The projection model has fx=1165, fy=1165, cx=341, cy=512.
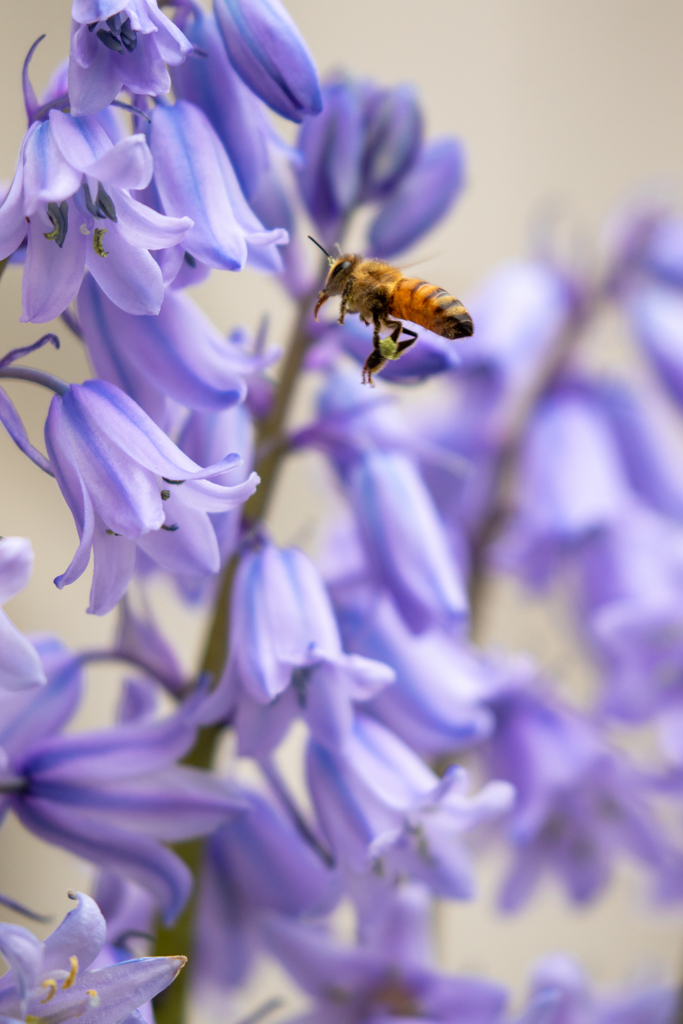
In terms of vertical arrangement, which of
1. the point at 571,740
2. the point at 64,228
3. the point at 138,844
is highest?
the point at 64,228

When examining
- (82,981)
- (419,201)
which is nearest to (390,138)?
(419,201)

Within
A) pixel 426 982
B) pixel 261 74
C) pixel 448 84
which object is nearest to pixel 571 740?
pixel 426 982

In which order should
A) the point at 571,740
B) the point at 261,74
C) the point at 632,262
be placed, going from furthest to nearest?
the point at 632,262, the point at 571,740, the point at 261,74

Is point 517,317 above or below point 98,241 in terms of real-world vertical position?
below

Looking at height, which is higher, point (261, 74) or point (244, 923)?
point (261, 74)

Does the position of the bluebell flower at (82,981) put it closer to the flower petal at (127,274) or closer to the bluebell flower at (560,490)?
the flower petal at (127,274)

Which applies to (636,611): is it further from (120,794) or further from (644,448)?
(120,794)

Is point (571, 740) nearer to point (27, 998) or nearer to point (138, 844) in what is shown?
point (138, 844)

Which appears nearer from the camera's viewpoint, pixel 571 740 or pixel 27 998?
pixel 27 998
